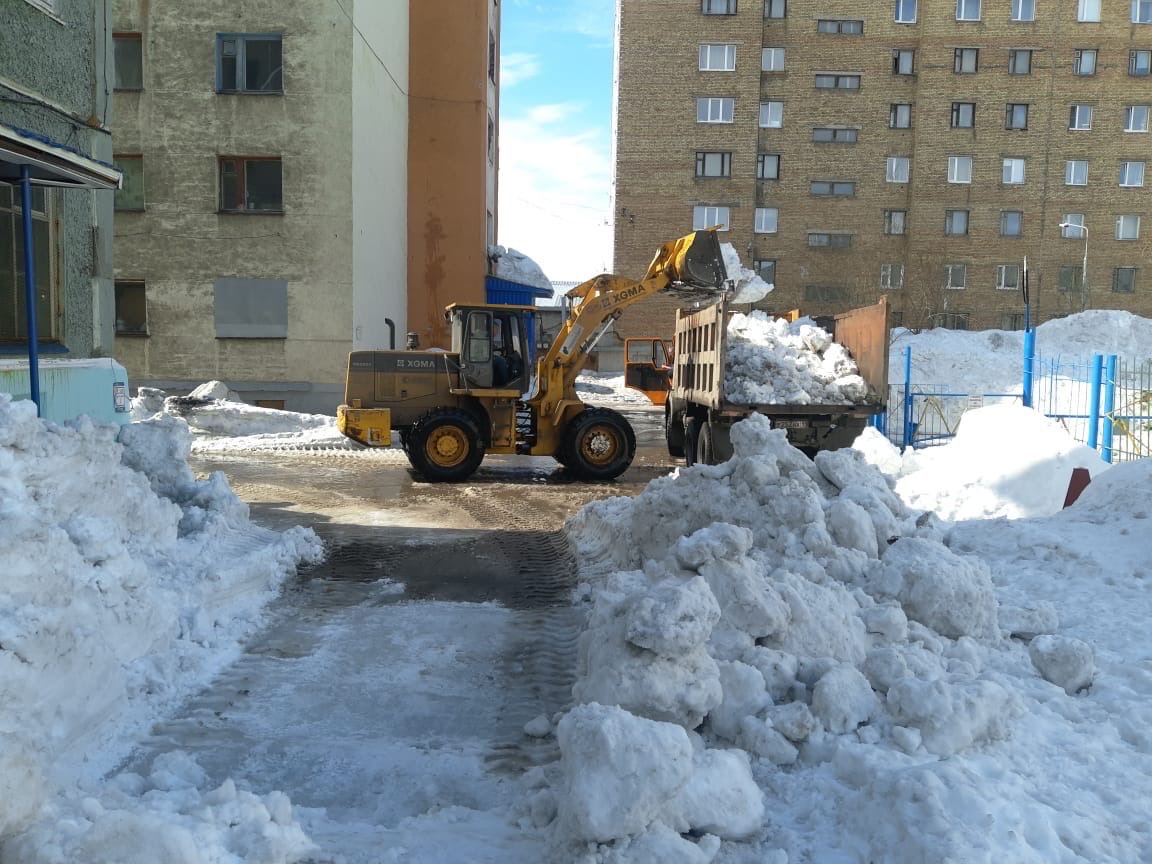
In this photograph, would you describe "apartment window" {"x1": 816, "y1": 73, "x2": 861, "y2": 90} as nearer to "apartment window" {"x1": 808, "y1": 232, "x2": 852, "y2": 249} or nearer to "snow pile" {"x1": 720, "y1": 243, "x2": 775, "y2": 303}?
"apartment window" {"x1": 808, "y1": 232, "x2": 852, "y2": 249}

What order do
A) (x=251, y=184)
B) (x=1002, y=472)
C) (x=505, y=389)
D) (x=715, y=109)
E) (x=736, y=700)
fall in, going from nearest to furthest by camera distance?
(x=736, y=700) < (x=1002, y=472) < (x=505, y=389) < (x=251, y=184) < (x=715, y=109)

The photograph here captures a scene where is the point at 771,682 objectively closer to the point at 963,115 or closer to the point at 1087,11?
the point at 963,115

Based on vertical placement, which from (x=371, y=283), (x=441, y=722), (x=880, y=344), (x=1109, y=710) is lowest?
(x=441, y=722)

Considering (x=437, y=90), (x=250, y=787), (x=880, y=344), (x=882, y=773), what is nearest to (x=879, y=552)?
(x=882, y=773)

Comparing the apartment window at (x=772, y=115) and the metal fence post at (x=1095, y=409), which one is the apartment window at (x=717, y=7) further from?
the metal fence post at (x=1095, y=409)

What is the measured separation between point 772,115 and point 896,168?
597cm

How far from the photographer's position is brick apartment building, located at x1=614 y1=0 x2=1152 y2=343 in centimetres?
3884

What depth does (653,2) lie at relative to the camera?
3847 centimetres

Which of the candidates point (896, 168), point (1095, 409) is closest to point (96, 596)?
point (1095, 409)

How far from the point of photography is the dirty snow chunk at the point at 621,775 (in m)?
2.93

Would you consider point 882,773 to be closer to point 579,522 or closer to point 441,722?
point 441,722

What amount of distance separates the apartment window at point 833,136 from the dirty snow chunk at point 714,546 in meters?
38.2

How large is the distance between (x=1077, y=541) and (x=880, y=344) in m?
5.11

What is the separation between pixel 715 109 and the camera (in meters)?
38.8
